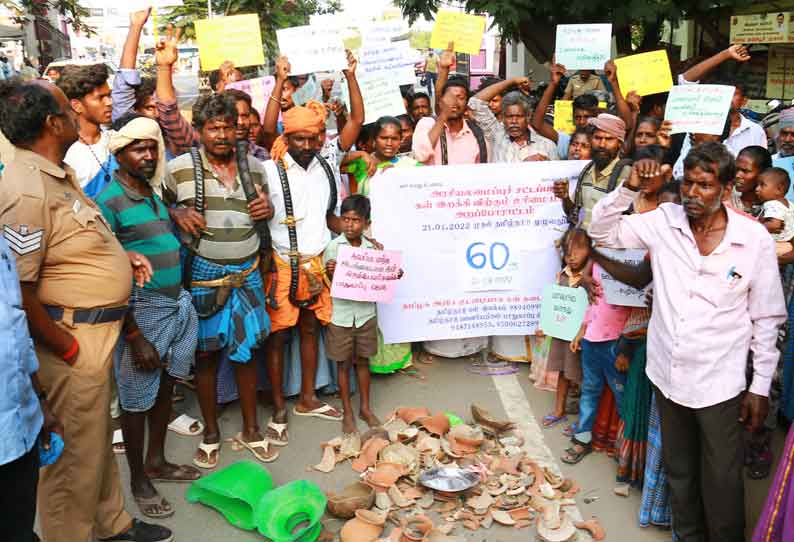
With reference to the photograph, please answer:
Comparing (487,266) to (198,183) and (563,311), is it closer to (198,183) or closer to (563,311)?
(563,311)

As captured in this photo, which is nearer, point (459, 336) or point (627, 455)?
point (627, 455)

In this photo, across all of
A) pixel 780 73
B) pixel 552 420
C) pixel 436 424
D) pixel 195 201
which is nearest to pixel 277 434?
pixel 436 424

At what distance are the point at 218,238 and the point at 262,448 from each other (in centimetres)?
128

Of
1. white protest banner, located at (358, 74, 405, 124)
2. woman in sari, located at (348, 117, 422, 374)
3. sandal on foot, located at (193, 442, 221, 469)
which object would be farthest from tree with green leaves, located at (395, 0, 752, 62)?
sandal on foot, located at (193, 442, 221, 469)

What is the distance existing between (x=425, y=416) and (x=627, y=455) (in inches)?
48.5

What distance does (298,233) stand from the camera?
4430mm

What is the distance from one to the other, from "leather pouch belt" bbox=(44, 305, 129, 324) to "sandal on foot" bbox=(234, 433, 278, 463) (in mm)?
1523

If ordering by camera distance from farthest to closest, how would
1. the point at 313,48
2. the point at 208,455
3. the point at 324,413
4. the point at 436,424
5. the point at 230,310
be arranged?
the point at 313,48, the point at 324,413, the point at 436,424, the point at 208,455, the point at 230,310

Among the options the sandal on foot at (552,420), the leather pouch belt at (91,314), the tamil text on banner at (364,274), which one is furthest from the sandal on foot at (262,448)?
the sandal on foot at (552,420)

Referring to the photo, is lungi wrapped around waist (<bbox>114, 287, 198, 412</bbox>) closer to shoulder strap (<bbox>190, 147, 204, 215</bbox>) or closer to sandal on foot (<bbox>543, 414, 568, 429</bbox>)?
shoulder strap (<bbox>190, 147, 204, 215</bbox>)

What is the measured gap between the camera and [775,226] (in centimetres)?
373

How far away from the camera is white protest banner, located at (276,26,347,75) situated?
202 inches

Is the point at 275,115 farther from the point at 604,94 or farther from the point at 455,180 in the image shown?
the point at 604,94

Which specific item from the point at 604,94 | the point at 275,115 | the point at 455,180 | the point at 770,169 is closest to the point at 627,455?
the point at 770,169
